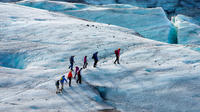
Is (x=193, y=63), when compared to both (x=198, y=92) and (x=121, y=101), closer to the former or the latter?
(x=198, y=92)

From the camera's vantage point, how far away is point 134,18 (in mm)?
32125

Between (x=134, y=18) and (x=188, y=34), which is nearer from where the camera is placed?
(x=188, y=34)

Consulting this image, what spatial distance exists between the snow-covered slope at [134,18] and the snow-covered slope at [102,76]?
11496 mm

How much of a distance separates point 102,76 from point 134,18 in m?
21.2

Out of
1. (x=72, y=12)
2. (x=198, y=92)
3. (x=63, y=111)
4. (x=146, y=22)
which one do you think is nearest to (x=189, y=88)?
(x=198, y=92)

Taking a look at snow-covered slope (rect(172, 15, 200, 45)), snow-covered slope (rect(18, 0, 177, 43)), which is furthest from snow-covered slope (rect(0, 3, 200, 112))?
snow-covered slope (rect(172, 15, 200, 45))

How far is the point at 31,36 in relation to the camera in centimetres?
2095

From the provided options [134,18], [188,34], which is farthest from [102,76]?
[134,18]

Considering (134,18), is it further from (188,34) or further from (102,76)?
(102,76)

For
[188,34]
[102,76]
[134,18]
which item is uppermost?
[134,18]

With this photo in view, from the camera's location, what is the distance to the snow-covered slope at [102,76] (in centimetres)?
1044

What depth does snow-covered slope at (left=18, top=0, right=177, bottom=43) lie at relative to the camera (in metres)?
29.6

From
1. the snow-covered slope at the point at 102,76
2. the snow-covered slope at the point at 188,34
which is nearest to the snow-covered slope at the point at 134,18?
the snow-covered slope at the point at 188,34

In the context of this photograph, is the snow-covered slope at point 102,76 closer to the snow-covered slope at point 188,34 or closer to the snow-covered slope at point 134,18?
the snow-covered slope at point 134,18
